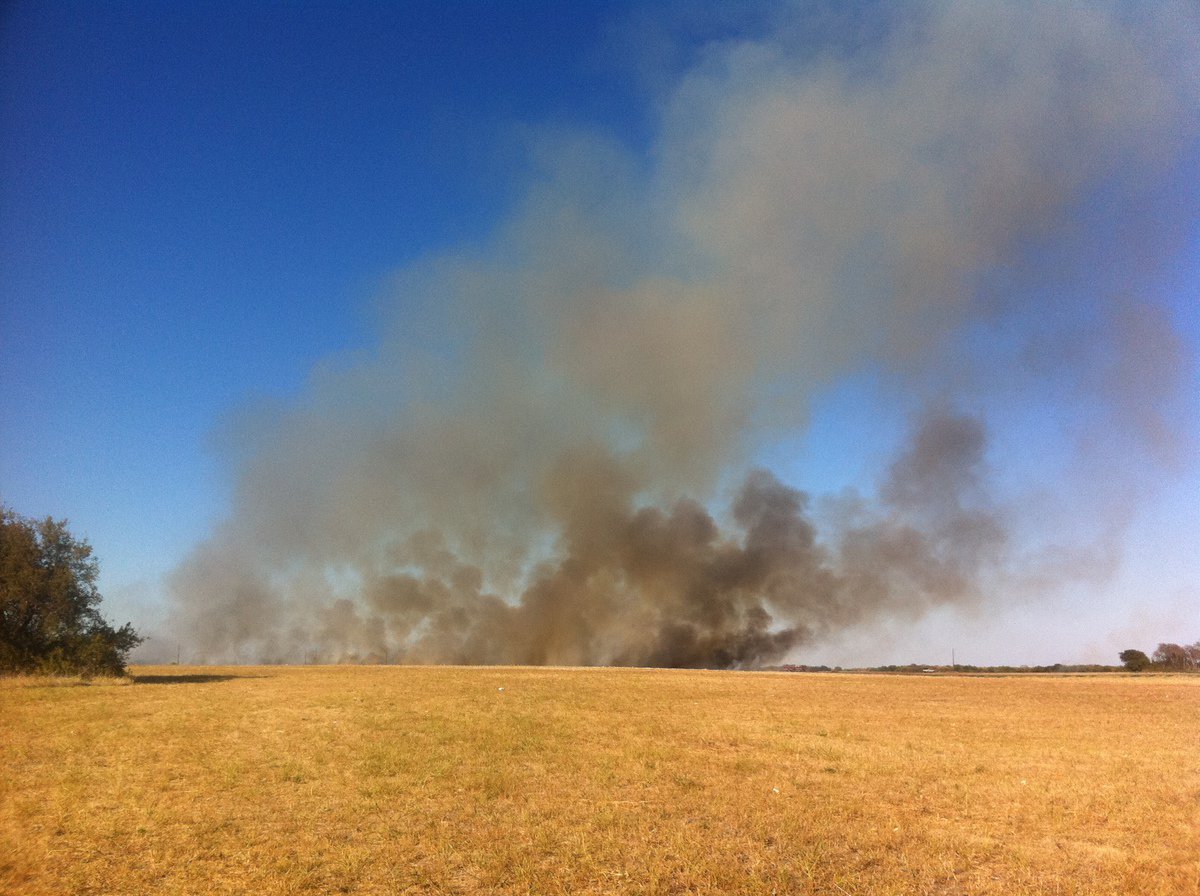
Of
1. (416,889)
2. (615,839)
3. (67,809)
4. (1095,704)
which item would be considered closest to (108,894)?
(416,889)

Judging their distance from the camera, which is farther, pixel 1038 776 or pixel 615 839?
pixel 1038 776

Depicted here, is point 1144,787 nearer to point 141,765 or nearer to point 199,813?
point 199,813

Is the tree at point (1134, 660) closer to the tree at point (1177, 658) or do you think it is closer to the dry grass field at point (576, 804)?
the tree at point (1177, 658)

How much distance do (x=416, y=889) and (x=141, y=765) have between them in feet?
36.5

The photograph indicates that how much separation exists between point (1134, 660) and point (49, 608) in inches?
5926

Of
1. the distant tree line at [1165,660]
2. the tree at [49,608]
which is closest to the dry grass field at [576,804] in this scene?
the tree at [49,608]

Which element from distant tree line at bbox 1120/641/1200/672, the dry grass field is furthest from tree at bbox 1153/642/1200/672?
the dry grass field

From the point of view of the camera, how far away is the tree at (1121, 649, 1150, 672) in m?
121

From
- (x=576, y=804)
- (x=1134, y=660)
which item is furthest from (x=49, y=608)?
(x=1134, y=660)

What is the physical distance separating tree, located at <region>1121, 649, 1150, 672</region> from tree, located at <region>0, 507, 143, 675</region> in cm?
14239

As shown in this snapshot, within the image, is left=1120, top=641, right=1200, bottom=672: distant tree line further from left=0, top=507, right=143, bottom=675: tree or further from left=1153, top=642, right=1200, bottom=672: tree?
left=0, top=507, right=143, bottom=675: tree

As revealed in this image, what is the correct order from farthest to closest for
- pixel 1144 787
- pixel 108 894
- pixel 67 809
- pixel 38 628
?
pixel 38 628
pixel 1144 787
pixel 67 809
pixel 108 894

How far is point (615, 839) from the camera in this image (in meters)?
11.6

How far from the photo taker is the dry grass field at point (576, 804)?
9914 mm
